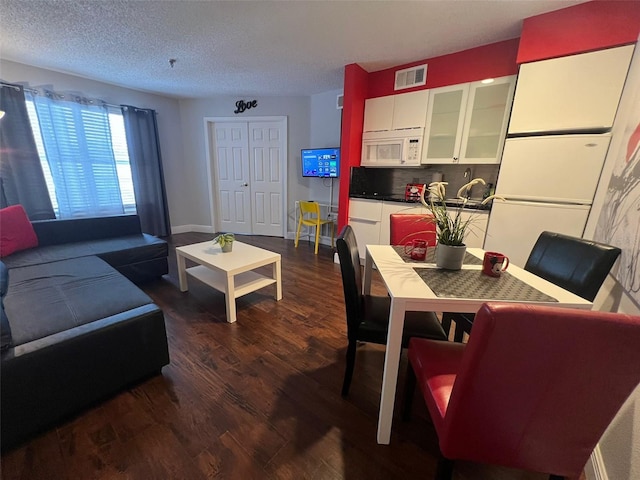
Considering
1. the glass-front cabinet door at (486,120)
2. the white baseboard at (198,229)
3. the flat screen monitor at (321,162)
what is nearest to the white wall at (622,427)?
the glass-front cabinet door at (486,120)

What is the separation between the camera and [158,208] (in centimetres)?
432

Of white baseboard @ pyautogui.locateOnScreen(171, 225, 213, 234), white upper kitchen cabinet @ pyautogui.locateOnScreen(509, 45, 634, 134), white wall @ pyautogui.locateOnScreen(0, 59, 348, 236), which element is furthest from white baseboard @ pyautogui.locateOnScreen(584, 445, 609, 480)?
white baseboard @ pyautogui.locateOnScreen(171, 225, 213, 234)

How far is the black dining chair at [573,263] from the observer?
112cm

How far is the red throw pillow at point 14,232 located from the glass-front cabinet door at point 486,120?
4.32 metres

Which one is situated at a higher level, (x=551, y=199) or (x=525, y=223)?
(x=551, y=199)

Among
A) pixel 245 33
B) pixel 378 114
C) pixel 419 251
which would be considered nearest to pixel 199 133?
pixel 245 33

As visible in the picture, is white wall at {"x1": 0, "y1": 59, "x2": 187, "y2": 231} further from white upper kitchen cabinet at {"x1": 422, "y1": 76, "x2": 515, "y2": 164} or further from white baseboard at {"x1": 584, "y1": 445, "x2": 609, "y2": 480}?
white baseboard at {"x1": 584, "y1": 445, "x2": 609, "y2": 480}

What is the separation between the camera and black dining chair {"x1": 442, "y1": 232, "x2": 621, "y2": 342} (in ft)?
3.67

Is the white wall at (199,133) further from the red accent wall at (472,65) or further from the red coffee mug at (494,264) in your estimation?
the red coffee mug at (494,264)

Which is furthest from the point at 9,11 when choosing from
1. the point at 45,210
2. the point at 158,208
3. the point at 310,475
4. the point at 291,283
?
the point at 310,475

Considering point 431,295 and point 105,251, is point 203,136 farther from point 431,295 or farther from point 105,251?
point 431,295

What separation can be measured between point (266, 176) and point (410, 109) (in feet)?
8.69

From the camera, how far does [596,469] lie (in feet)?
3.31

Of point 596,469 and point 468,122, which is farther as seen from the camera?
point 468,122
